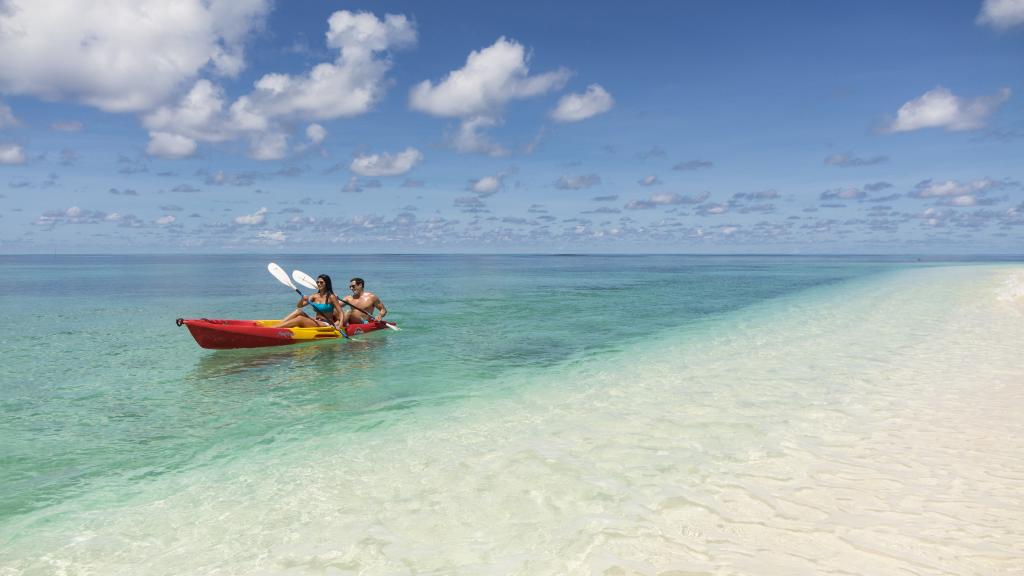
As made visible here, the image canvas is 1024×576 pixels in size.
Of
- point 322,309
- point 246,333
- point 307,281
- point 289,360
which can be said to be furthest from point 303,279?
point 289,360

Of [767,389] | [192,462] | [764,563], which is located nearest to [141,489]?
[192,462]

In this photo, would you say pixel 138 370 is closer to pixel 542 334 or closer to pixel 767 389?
pixel 542 334

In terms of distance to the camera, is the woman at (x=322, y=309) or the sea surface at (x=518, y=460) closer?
the sea surface at (x=518, y=460)

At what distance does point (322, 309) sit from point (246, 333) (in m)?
2.38

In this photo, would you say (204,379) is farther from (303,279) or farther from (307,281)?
(303,279)

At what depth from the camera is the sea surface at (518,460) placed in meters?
4.78

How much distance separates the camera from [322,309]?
16.5 m

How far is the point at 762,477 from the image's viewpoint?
6133mm

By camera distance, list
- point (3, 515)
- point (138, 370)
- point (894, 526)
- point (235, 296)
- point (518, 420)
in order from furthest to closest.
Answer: point (235, 296), point (138, 370), point (518, 420), point (3, 515), point (894, 526)

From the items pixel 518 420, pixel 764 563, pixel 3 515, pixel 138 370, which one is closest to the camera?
pixel 764 563

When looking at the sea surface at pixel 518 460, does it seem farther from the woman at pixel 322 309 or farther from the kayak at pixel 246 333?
the woman at pixel 322 309

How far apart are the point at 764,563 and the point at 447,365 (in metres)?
9.66

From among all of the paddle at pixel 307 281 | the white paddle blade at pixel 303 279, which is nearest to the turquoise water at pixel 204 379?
the paddle at pixel 307 281

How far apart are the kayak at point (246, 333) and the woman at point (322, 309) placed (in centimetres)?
33
